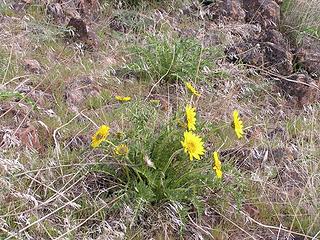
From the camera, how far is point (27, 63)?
10.6ft

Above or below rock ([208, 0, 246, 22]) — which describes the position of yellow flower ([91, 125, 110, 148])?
above

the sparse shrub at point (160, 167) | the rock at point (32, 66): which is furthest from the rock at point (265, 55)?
the sparse shrub at point (160, 167)

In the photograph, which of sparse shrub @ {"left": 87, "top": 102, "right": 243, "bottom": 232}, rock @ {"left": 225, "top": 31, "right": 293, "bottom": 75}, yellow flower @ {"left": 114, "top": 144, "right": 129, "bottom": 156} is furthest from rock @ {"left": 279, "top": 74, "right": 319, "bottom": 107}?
yellow flower @ {"left": 114, "top": 144, "right": 129, "bottom": 156}

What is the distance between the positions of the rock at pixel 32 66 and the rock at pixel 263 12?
1.81 metres

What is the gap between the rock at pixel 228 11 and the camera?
439 centimetres

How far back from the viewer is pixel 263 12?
445 cm

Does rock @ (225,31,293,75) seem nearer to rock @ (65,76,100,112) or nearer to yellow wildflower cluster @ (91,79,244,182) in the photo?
rock @ (65,76,100,112)

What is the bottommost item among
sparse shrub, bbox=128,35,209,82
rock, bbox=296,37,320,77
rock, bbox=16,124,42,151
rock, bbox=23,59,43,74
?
rock, bbox=296,37,320,77

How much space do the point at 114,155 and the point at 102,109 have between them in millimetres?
672

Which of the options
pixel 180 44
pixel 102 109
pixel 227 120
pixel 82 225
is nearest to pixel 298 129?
pixel 227 120

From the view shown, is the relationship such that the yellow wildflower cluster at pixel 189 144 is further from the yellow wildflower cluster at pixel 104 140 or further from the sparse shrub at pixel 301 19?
the sparse shrub at pixel 301 19

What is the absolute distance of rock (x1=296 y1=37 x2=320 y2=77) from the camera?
13.4 ft

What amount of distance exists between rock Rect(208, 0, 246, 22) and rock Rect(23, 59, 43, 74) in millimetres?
1639

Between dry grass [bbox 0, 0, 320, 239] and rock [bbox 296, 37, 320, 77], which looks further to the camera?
rock [bbox 296, 37, 320, 77]
